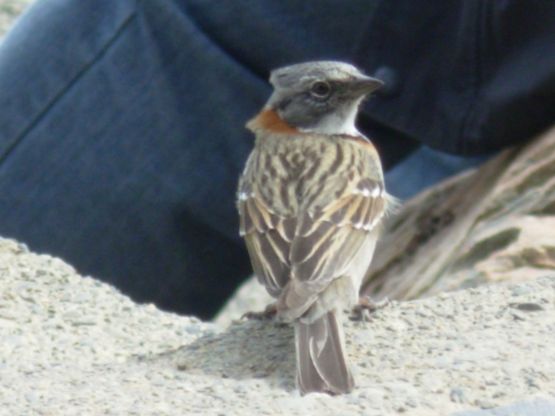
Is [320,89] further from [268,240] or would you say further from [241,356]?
[241,356]

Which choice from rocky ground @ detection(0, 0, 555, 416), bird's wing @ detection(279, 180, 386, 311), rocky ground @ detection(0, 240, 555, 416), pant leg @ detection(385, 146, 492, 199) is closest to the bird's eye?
bird's wing @ detection(279, 180, 386, 311)

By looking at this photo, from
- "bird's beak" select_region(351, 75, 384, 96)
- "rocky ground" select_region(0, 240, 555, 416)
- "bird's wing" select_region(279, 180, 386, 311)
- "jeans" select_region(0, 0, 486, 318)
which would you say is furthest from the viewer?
"jeans" select_region(0, 0, 486, 318)

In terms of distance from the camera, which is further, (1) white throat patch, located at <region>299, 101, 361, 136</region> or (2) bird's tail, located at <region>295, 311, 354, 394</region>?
(1) white throat patch, located at <region>299, 101, 361, 136</region>

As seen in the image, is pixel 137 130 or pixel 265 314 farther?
pixel 137 130

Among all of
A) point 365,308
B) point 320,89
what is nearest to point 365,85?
point 320,89

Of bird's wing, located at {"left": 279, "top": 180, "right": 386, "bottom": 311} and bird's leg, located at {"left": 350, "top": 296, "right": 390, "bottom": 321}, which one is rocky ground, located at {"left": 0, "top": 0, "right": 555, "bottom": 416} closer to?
bird's leg, located at {"left": 350, "top": 296, "right": 390, "bottom": 321}

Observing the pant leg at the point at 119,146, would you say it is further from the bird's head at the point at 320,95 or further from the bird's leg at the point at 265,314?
the bird's leg at the point at 265,314

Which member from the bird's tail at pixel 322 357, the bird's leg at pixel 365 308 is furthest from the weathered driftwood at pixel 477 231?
the bird's tail at pixel 322 357

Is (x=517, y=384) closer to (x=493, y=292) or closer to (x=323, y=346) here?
(x=323, y=346)
